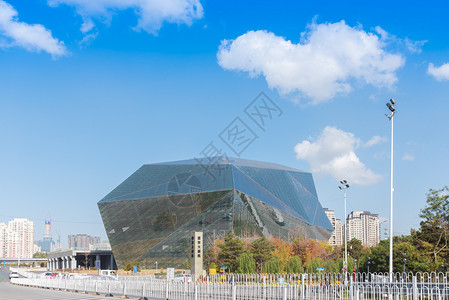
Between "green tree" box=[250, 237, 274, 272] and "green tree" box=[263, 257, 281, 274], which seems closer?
"green tree" box=[263, 257, 281, 274]

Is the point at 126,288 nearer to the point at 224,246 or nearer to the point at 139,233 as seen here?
the point at 224,246

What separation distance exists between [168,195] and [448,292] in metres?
68.7

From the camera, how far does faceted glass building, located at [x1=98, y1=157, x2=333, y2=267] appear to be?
80.6 meters

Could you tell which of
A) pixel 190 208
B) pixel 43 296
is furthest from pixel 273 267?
pixel 190 208

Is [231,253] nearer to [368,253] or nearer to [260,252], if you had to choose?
[260,252]

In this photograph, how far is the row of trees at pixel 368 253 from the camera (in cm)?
4478

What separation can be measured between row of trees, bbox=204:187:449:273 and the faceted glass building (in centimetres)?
418

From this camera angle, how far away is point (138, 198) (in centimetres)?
8462

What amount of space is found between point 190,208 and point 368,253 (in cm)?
3017

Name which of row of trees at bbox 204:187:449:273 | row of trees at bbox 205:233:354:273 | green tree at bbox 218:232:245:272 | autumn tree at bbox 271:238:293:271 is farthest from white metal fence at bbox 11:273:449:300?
autumn tree at bbox 271:238:293:271

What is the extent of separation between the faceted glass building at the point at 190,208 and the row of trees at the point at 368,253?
418 cm

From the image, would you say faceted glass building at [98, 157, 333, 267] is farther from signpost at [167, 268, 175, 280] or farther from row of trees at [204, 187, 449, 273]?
signpost at [167, 268, 175, 280]

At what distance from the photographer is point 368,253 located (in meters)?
64.6

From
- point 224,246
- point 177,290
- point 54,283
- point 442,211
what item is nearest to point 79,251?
point 224,246
